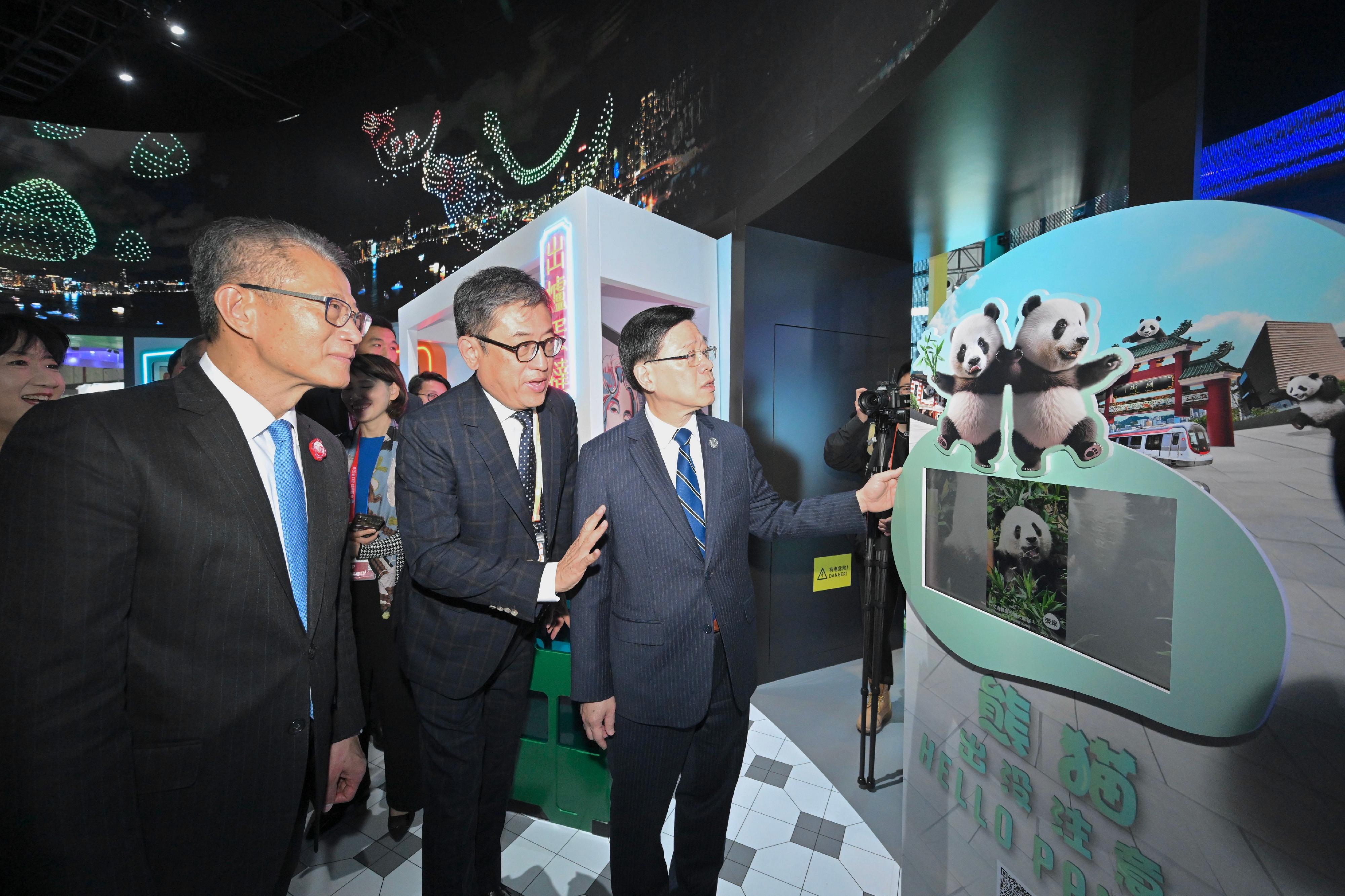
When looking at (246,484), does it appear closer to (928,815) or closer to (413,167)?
(928,815)

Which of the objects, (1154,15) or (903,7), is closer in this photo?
(1154,15)

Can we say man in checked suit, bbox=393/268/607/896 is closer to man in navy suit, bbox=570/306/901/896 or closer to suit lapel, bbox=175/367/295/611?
man in navy suit, bbox=570/306/901/896

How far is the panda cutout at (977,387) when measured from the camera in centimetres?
128

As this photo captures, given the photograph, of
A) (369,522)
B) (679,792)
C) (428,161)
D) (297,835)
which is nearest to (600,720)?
(679,792)

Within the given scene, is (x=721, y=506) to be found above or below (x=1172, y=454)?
below

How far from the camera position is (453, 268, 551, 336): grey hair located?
5.34 feet

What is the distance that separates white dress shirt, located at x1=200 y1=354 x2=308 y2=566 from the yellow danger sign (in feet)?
10.7

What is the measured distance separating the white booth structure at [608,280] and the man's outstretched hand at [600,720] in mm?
1773

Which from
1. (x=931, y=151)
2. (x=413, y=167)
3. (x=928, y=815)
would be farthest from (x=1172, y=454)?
(x=413, y=167)

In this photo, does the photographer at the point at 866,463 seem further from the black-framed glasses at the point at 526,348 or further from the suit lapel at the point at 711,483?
the black-framed glasses at the point at 526,348

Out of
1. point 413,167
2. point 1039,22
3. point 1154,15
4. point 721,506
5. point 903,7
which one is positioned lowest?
point 721,506

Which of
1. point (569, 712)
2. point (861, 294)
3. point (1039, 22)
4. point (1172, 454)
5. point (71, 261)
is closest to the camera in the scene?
point (1172, 454)

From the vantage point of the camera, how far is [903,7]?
87.7 inches

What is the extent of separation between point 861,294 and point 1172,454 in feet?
10.2
